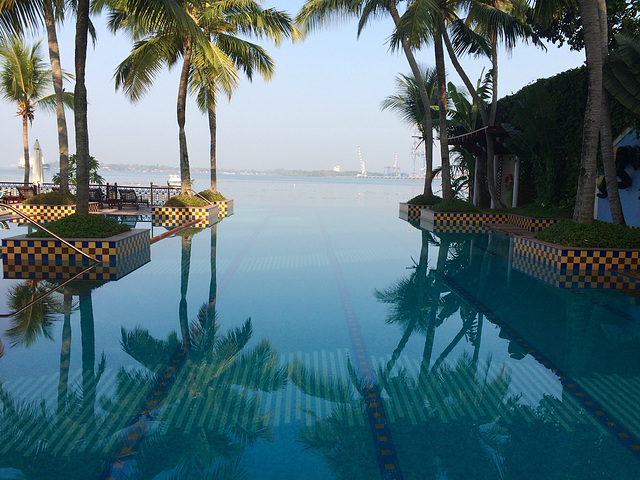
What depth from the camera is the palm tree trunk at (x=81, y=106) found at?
859 cm

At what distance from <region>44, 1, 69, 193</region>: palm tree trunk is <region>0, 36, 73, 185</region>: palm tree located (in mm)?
7367

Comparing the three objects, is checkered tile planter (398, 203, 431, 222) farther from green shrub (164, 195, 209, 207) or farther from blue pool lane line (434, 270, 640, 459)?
blue pool lane line (434, 270, 640, 459)

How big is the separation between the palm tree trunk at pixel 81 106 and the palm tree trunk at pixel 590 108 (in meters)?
7.62

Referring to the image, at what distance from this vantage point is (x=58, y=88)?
48.9 feet

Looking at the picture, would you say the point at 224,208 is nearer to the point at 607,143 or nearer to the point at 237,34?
the point at 237,34

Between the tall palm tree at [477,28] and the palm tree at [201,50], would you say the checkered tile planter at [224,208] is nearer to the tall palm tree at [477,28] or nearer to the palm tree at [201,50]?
the palm tree at [201,50]

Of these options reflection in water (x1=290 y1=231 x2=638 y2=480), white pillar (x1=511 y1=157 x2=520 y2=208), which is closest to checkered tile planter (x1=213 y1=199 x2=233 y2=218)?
white pillar (x1=511 y1=157 x2=520 y2=208)

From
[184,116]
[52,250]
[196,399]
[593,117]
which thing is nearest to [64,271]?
[52,250]

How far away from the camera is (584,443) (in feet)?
10.3

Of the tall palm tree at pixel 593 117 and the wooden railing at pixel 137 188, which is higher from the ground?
the tall palm tree at pixel 593 117

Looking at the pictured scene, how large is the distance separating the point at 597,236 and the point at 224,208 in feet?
43.2

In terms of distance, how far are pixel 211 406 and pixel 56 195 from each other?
43.5 feet

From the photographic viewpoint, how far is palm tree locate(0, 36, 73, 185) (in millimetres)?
21781

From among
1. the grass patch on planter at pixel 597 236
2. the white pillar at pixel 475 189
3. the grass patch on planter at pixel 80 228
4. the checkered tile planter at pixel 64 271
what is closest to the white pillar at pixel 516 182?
the white pillar at pixel 475 189
